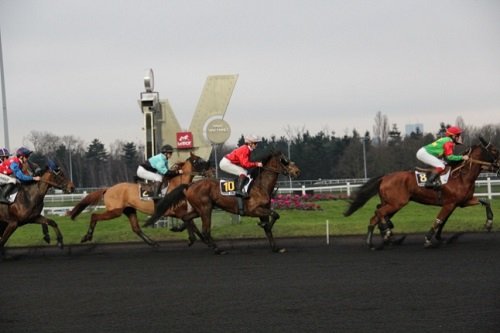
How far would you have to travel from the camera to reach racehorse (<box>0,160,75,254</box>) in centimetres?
1478

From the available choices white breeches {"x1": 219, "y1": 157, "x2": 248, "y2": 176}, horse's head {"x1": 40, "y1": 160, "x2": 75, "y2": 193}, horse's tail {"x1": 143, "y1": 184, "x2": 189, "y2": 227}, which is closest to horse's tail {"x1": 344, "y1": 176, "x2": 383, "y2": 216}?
white breeches {"x1": 219, "y1": 157, "x2": 248, "y2": 176}

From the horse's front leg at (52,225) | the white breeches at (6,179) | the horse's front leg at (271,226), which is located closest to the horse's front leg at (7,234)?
the horse's front leg at (52,225)

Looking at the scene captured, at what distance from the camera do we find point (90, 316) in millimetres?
7613

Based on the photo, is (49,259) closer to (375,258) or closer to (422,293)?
(375,258)

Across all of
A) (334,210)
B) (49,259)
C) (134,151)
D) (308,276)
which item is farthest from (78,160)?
(308,276)

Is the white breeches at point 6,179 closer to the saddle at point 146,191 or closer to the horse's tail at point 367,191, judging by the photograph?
the saddle at point 146,191

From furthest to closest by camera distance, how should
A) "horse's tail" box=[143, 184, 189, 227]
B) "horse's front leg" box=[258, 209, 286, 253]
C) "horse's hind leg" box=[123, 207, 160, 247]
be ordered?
"horse's hind leg" box=[123, 207, 160, 247] < "horse's tail" box=[143, 184, 189, 227] < "horse's front leg" box=[258, 209, 286, 253]

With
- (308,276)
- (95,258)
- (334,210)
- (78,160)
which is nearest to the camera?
(308,276)

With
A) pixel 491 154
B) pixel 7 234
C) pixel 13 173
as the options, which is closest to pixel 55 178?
pixel 13 173

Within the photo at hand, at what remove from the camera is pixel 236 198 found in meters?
14.5

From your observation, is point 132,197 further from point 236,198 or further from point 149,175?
point 236,198

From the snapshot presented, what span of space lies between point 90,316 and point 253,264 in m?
4.49

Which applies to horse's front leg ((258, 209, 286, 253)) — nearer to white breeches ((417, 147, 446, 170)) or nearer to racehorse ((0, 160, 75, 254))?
white breeches ((417, 147, 446, 170))

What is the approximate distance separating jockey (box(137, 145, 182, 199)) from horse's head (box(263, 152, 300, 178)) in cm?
228
